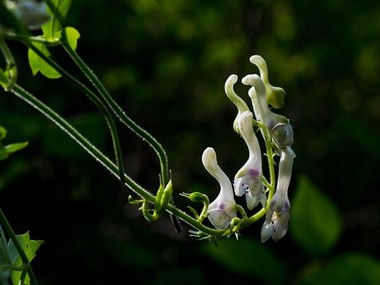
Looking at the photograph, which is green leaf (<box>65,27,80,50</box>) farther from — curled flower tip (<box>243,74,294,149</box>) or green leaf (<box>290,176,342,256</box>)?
green leaf (<box>290,176,342,256</box>)

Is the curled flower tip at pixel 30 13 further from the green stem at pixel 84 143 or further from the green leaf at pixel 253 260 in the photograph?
the green leaf at pixel 253 260

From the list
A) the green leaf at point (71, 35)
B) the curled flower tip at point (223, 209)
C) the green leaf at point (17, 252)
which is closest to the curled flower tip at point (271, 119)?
the curled flower tip at point (223, 209)

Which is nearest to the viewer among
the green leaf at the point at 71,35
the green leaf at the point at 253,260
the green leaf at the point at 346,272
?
the green leaf at the point at 71,35

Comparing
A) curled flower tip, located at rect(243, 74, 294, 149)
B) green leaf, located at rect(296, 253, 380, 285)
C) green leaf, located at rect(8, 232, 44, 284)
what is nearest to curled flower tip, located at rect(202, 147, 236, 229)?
curled flower tip, located at rect(243, 74, 294, 149)

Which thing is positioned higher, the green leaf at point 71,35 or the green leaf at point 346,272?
the green leaf at point 71,35


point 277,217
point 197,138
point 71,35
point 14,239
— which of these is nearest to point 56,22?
point 71,35

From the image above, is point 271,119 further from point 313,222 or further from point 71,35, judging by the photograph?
point 313,222
